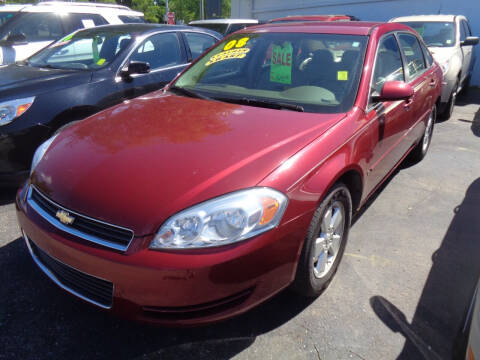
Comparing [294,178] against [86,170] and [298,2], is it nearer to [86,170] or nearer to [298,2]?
[86,170]

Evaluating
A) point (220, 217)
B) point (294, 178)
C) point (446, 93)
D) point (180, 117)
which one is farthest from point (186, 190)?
point (446, 93)

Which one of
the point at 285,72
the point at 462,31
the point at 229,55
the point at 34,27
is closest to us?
the point at 285,72

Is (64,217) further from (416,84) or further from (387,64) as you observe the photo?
(416,84)

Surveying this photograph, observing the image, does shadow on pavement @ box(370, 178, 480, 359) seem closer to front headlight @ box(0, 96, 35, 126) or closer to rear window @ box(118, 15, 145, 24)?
front headlight @ box(0, 96, 35, 126)

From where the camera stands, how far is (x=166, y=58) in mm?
4945

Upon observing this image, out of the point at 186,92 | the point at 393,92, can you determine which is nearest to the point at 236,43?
the point at 186,92

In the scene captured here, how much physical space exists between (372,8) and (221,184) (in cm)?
1304

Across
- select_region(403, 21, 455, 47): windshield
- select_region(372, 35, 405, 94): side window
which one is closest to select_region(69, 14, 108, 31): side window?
select_region(372, 35, 405, 94): side window

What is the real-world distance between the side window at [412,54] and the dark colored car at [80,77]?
2563mm

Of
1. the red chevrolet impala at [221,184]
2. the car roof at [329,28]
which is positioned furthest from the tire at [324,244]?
the car roof at [329,28]

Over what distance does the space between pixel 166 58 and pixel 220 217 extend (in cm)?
367

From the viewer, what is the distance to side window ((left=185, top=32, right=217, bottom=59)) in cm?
528

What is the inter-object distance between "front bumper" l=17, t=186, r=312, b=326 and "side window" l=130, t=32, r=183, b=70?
10.2 ft

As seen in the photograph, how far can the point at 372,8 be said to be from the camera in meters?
12.8
